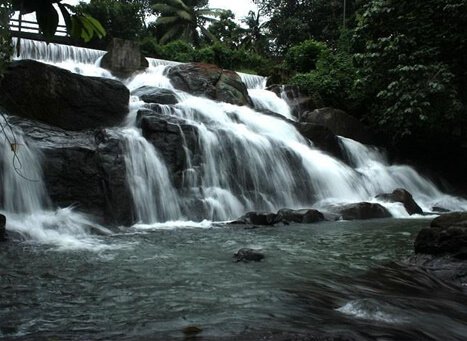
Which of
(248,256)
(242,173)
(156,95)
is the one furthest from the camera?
(156,95)

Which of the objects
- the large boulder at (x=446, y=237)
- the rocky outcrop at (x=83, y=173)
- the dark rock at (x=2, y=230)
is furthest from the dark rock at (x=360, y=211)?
the dark rock at (x=2, y=230)

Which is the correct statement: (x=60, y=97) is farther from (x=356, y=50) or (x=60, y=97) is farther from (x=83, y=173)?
(x=356, y=50)

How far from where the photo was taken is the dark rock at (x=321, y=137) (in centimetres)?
1589

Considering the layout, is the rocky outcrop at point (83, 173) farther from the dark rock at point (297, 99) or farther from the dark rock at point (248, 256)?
the dark rock at point (297, 99)

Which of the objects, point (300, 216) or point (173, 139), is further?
point (173, 139)

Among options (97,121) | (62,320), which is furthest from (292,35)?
(62,320)

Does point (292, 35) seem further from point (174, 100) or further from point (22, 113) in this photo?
point (22, 113)

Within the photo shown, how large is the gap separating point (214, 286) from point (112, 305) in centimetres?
113

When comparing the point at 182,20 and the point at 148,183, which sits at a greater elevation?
the point at 182,20

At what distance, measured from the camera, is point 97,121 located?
39.5ft

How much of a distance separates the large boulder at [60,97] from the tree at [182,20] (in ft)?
84.1

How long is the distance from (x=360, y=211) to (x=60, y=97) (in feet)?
25.6

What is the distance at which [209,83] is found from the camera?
18.5 m

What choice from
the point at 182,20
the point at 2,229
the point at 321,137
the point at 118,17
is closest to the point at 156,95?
the point at 321,137
